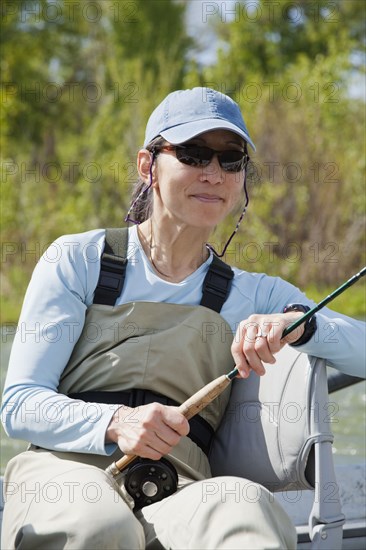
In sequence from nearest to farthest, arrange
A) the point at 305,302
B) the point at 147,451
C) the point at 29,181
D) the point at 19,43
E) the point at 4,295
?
the point at 147,451, the point at 305,302, the point at 4,295, the point at 29,181, the point at 19,43

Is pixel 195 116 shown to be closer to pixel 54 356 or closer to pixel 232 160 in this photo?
pixel 232 160

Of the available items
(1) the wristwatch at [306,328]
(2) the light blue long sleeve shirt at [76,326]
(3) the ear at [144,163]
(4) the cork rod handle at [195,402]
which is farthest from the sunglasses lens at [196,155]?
(4) the cork rod handle at [195,402]

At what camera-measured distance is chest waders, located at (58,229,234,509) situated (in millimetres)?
2273

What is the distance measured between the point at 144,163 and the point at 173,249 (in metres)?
0.25

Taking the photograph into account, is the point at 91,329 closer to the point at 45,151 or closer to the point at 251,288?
the point at 251,288

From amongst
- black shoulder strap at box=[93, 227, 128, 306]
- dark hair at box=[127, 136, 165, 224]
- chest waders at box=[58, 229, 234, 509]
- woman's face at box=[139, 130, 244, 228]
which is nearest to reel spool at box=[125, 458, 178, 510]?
chest waders at box=[58, 229, 234, 509]

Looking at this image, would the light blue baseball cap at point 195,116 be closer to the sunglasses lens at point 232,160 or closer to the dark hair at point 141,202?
the sunglasses lens at point 232,160

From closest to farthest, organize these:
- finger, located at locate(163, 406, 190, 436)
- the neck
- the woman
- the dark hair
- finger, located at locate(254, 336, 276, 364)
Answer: the woman → finger, located at locate(163, 406, 190, 436) → finger, located at locate(254, 336, 276, 364) → the neck → the dark hair

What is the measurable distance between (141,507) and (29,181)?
512 inches

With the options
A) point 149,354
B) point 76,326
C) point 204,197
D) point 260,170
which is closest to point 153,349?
point 149,354

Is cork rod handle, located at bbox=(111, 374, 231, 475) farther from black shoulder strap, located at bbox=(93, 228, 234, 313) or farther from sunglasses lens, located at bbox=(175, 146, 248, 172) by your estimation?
sunglasses lens, located at bbox=(175, 146, 248, 172)

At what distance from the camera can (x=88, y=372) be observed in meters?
2.29

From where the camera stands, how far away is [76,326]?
89.6 inches

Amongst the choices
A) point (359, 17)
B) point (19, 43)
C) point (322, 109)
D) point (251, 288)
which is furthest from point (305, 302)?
point (359, 17)
